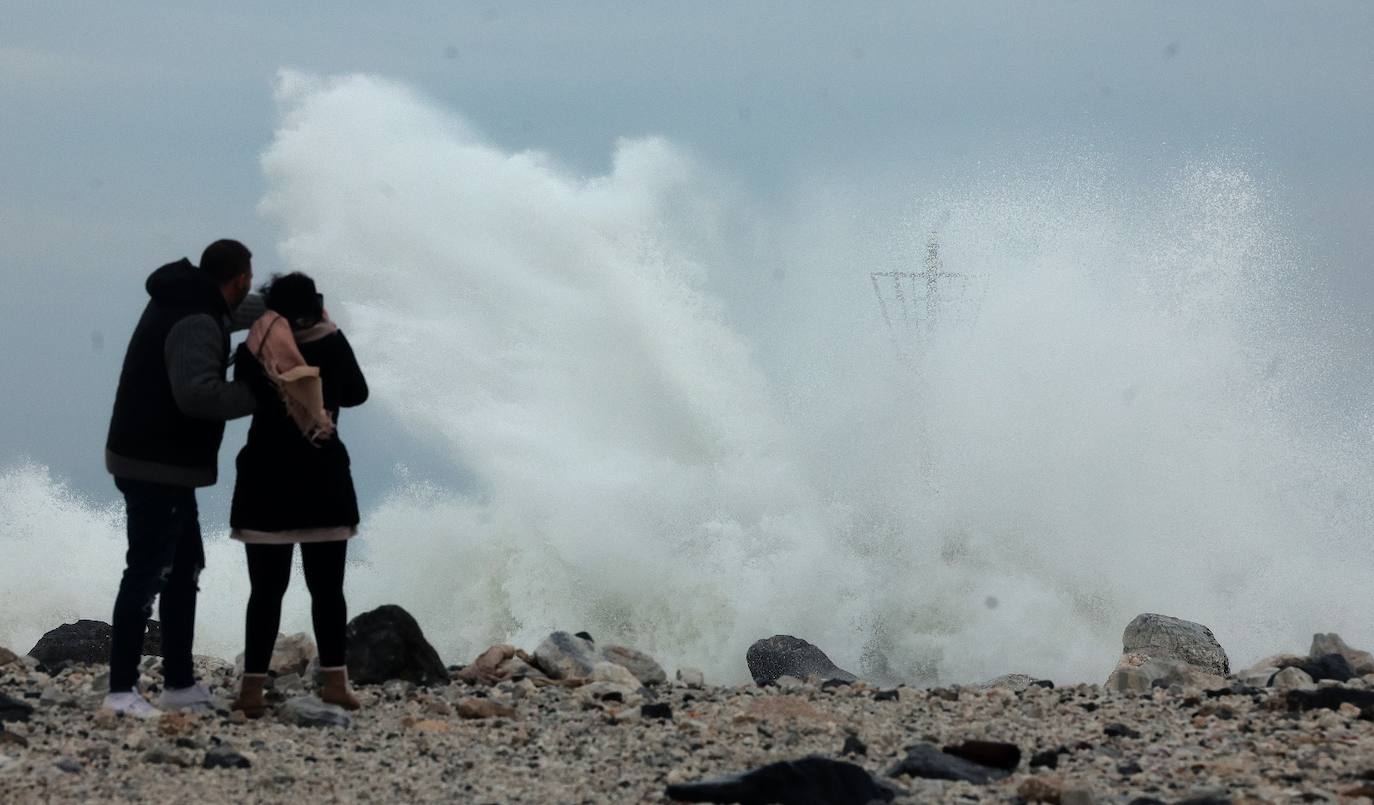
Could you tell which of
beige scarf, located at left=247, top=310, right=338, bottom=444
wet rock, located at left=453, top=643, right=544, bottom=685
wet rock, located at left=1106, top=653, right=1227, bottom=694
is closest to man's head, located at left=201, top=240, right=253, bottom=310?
beige scarf, located at left=247, top=310, right=338, bottom=444

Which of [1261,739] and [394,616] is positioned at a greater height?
[394,616]

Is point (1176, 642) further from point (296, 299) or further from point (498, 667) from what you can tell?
point (296, 299)

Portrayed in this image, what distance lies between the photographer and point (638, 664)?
31.1 feet

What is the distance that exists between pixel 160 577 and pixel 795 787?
3568mm

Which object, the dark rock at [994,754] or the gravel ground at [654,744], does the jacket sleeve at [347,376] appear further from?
the dark rock at [994,754]

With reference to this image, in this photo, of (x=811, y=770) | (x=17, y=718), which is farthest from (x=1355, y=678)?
(x=17, y=718)

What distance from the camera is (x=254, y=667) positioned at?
763 cm

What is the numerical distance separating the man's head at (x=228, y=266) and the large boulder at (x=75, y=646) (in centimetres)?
357

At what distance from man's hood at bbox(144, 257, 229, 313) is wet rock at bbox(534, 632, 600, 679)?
3.11 m

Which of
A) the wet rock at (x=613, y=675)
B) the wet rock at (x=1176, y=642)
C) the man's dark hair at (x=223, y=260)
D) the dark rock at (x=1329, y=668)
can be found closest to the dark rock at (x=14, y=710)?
the man's dark hair at (x=223, y=260)

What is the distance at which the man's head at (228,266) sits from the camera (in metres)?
7.46

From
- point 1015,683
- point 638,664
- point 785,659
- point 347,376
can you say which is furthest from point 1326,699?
point 785,659

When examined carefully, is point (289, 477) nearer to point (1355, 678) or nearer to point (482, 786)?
point (482, 786)

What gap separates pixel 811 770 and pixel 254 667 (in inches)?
129
